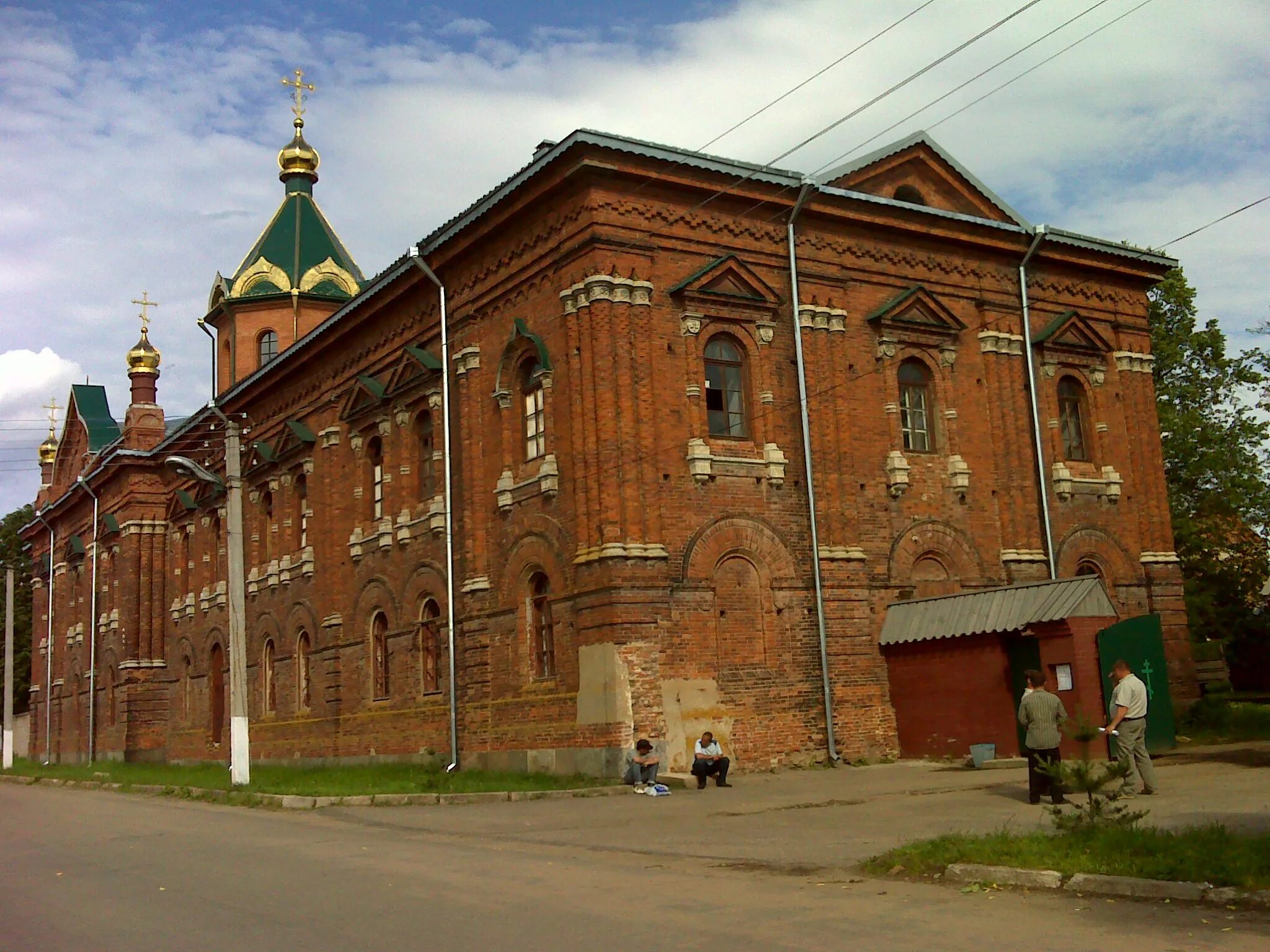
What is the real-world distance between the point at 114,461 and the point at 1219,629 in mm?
33870

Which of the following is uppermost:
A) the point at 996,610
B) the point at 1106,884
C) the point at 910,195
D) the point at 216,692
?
the point at 910,195

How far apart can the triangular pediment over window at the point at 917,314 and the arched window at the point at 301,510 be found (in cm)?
1536

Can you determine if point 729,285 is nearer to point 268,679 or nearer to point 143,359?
point 268,679

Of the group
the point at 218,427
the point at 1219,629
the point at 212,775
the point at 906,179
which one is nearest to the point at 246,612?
the point at 218,427

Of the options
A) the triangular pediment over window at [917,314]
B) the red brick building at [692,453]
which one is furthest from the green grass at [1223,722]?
the triangular pediment over window at [917,314]

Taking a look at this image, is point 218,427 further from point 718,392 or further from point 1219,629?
point 1219,629

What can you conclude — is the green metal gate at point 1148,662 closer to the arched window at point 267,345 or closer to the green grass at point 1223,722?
the green grass at point 1223,722


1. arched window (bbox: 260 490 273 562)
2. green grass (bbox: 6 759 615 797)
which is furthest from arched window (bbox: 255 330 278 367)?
green grass (bbox: 6 759 615 797)

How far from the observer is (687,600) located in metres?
21.6

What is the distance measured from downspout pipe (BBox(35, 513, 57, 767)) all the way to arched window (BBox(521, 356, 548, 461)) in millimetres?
34788

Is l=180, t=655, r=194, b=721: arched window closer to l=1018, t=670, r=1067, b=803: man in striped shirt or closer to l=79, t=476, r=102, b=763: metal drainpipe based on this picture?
l=79, t=476, r=102, b=763: metal drainpipe

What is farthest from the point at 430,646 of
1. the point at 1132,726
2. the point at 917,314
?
the point at 1132,726

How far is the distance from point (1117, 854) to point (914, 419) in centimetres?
1656

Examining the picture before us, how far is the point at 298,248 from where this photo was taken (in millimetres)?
43250
